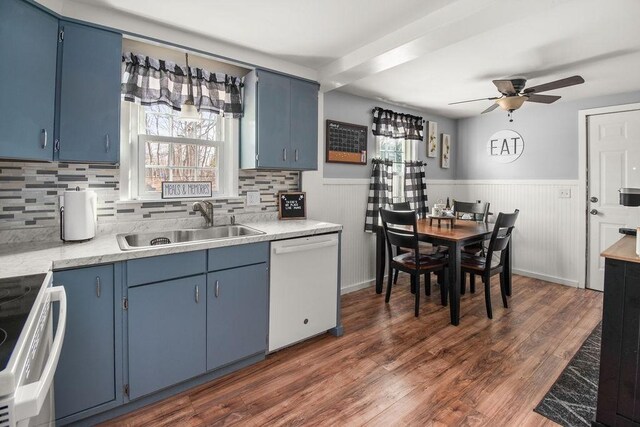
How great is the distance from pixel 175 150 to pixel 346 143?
1.77m

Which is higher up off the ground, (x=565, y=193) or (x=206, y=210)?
(x=565, y=193)

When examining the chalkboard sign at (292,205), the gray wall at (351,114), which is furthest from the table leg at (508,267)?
the chalkboard sign at (292,205)

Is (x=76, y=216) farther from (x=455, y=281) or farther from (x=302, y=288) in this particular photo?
(x=455, y=281)

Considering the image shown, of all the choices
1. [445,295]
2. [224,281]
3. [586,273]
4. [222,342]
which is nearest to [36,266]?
[224,281]

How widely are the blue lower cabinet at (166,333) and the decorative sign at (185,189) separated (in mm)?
772

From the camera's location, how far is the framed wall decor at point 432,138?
4.52 meters

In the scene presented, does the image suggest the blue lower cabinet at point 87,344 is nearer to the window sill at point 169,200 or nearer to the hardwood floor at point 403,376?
the hardwood floor at point 403,376

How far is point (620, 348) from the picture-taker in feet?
5.02

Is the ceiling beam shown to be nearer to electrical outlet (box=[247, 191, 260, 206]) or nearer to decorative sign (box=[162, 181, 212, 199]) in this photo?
electrical outlet (box=[247, 191, 260, 206])

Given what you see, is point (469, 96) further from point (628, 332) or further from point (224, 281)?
point (224, 281)

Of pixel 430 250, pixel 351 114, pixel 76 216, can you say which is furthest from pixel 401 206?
pixel 76 216

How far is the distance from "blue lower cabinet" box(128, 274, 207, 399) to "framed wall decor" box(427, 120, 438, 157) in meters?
3.63

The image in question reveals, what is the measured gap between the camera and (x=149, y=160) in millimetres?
Result: 2396

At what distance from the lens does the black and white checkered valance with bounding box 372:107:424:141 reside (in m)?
3.80
